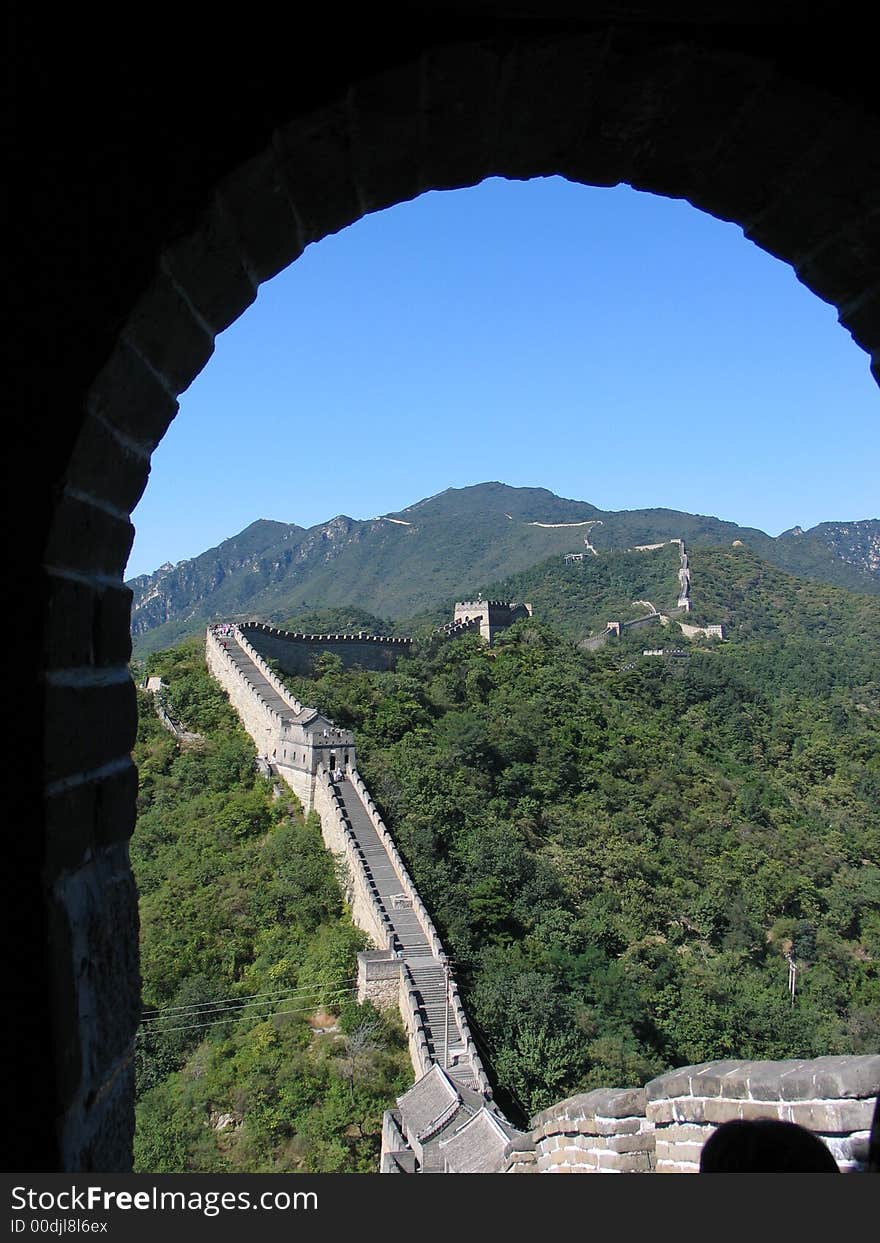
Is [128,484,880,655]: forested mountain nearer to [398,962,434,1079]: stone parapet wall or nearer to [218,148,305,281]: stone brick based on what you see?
[398,962,434,1079]: stone parapet wall

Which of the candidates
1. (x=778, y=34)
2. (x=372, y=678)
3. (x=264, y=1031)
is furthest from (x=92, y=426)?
(x=372, y=678)

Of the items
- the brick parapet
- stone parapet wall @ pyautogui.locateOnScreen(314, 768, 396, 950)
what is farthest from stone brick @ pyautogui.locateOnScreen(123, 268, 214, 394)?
stone parapet wall @ pyautogui.locateOnScreen(314, 768, 396, 950)

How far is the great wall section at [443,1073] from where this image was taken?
2498 mm

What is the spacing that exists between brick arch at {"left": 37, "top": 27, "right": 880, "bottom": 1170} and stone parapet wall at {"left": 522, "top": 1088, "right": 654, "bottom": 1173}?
7.09ft

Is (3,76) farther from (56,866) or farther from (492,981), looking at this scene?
(492,981)

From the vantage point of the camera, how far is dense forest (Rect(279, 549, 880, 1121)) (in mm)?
18516

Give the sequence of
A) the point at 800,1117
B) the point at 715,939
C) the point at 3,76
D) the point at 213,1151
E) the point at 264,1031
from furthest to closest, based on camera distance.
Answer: the point at 715,939
the point at 264,1031
the point at 213,1151
the point at 800,1117
the point at 3,76

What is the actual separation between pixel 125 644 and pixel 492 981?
1655 cm

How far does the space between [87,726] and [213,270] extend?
0.90m

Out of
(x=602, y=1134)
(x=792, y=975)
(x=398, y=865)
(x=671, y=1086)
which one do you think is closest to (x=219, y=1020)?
(x=398, y=865)

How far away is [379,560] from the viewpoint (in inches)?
5094

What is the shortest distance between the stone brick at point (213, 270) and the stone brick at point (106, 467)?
31 cm

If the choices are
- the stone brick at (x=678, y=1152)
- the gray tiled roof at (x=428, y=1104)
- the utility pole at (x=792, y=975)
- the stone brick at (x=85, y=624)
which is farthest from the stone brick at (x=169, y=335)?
the utility pole at (x=792, y=975)

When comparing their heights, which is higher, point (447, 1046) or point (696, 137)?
point (696, 137)
